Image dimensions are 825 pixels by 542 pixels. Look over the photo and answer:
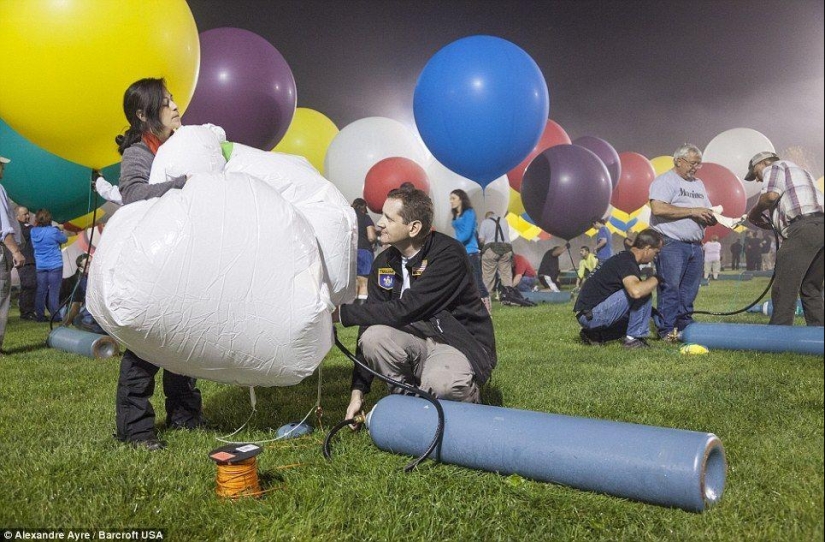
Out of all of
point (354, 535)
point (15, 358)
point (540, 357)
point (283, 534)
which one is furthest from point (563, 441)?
point (15, 358)

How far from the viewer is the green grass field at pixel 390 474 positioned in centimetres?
179

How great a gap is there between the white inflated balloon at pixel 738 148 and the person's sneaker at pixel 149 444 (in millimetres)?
11647

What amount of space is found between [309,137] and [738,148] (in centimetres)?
811

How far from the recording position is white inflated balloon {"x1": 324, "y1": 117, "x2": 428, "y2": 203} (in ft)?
31.6

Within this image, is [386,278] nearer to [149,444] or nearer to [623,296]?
[149,444]

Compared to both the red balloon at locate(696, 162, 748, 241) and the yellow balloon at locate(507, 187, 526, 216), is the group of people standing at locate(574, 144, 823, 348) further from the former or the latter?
the yellow balloon at locate(507, 187, 526, 216)

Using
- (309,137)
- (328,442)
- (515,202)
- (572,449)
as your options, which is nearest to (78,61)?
(328,442)

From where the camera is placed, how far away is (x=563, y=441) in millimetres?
2025

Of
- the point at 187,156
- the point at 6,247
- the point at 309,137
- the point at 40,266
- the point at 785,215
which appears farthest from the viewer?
the point at 309,137

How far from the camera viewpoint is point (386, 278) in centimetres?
295

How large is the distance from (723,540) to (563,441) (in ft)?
1.74

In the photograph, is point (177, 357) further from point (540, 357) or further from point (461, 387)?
point (540, 357)

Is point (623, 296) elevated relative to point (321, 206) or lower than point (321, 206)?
lower

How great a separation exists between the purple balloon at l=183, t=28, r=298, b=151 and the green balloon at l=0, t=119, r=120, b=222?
1119mm
